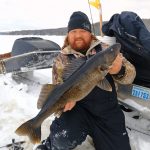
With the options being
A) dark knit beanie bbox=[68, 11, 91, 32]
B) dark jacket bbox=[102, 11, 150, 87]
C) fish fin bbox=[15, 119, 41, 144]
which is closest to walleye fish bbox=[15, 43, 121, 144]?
fish fin bbox=[15, 119, 41, 144]

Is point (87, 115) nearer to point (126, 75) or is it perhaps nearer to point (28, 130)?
point (126, 75)

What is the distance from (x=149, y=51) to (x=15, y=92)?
3.02 meters

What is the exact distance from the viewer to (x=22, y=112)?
5.86 m

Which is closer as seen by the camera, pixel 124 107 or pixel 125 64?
pixel 125 64

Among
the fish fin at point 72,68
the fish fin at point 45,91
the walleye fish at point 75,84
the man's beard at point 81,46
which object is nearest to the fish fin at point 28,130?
the walleye fish at point 75,84

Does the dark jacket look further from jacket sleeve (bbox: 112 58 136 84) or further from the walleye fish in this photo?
the walleye fish

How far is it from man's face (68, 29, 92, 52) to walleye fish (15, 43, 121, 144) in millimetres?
271

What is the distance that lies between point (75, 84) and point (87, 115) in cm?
77

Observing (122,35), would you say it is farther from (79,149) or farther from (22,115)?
(22,115)

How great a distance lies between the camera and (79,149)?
4.67 meters

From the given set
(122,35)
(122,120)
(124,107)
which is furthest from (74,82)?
(124,107)

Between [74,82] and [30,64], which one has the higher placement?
[74,82]

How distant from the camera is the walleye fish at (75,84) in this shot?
3.53m

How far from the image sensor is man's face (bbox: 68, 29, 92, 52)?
430cm
